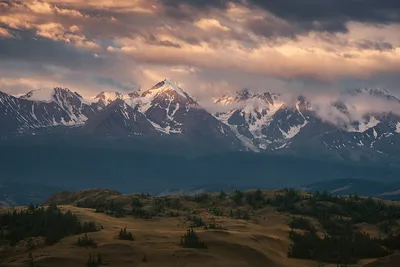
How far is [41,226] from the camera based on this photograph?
64.6m

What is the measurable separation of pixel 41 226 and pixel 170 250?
43.7ft

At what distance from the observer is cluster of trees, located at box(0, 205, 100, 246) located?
205 ft

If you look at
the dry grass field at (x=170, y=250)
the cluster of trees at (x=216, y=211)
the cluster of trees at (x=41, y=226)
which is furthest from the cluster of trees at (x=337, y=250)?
the cluster of trees at (x=216, y=211)

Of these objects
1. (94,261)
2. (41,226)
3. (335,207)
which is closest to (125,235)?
(41,226)

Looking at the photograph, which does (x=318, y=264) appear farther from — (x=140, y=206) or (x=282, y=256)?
(x=140, y=206)

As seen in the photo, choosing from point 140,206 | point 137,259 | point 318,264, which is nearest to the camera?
point 137,259

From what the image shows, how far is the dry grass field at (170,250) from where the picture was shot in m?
53.6

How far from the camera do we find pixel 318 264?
59156mm

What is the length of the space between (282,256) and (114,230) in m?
14.7

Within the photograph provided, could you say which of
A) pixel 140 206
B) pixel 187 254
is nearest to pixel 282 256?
pixel 187 254

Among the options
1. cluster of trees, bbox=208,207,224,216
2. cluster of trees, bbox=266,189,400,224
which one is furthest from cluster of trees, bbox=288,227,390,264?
cluster of trees, bbox=266,189,400,224

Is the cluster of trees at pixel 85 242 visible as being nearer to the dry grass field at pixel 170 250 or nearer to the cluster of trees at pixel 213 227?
the dry grass field at pixel 170 250

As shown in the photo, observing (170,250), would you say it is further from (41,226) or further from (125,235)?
(41,226)

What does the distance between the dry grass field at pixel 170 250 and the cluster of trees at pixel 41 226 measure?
1.20 metres
